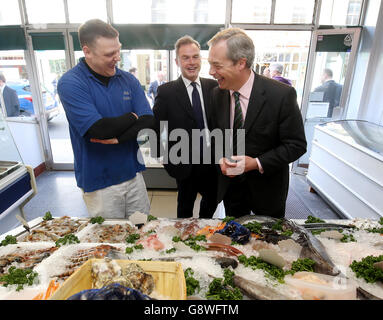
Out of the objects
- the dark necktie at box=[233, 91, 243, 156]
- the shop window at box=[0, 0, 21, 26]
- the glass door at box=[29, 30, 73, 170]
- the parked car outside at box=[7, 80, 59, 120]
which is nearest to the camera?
the dark necktie at box=[233, 91, 243, 156]

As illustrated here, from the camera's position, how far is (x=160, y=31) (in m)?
4.80

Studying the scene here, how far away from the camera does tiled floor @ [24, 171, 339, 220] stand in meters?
4.06

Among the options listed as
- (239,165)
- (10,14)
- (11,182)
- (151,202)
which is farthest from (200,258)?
(10,14)

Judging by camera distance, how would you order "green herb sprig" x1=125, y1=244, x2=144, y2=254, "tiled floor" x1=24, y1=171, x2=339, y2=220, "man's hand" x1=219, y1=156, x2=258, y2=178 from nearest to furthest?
"green herb sprig" x1=125, y1=244, x2=144, y2=254 → "man's hand" x1=219, y1=156, x2=258, y2=178 → "tiled floor" x1=24, y1=171, x2=339, y2=220

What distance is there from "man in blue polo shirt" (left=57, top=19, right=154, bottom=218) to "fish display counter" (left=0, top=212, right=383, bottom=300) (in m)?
0.29

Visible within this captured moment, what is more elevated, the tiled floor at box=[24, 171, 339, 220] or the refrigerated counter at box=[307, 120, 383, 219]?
the refrigerated counter at box=[307, 120, 383, 219]

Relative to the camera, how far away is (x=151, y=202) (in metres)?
4.48

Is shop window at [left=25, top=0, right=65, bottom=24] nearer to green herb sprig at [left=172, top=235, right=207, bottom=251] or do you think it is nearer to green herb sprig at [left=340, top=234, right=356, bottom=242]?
green herb sprig at [left=172, top=235, right=207, bottom=251]

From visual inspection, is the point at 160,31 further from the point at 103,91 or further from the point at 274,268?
the point at 274,268

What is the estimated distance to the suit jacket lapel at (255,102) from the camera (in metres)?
1.90

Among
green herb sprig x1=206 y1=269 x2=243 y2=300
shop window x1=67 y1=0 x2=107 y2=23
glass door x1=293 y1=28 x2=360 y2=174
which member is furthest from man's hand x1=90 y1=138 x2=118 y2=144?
glass door x1=293 y1=28 x2=360 y2=174

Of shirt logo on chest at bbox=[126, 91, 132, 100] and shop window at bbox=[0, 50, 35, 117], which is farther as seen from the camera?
shop window at bbox=[0, 50, 35, 117]

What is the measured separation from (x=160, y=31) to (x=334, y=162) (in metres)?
3.63
